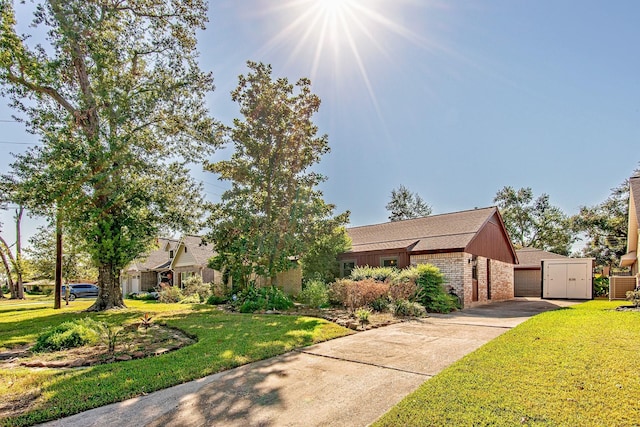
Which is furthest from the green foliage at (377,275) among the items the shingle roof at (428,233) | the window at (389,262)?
the window at (389,262)

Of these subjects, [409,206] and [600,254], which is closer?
[600,254]

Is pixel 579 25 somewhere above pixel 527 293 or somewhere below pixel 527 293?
above

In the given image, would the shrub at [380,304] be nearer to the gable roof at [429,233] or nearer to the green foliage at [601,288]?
the gable roof at [429,233]

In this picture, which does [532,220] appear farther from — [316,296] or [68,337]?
[68,337]

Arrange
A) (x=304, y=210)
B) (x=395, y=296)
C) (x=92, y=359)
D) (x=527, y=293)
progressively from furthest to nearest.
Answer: (x=527, y=293), (x=304, y=210), (x=395, y=296), (x=92, y=359)

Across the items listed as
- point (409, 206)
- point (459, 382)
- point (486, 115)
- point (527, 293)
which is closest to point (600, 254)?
point (527, 293)

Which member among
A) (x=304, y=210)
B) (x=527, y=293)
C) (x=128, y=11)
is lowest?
(x=527, y=293)

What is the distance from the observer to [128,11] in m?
14.8

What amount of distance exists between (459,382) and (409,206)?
42869 mm

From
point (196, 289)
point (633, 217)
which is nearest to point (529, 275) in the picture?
point (633, 217)

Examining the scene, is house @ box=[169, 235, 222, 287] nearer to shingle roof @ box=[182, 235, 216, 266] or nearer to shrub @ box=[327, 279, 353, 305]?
shingle roof @ box=[182, 235, 216, 266]

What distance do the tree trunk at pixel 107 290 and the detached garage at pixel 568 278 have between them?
24480 millimetres

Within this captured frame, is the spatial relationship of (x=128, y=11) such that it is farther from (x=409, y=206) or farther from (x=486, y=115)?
(x=409, y=206)

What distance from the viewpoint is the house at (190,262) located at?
86.3ft
